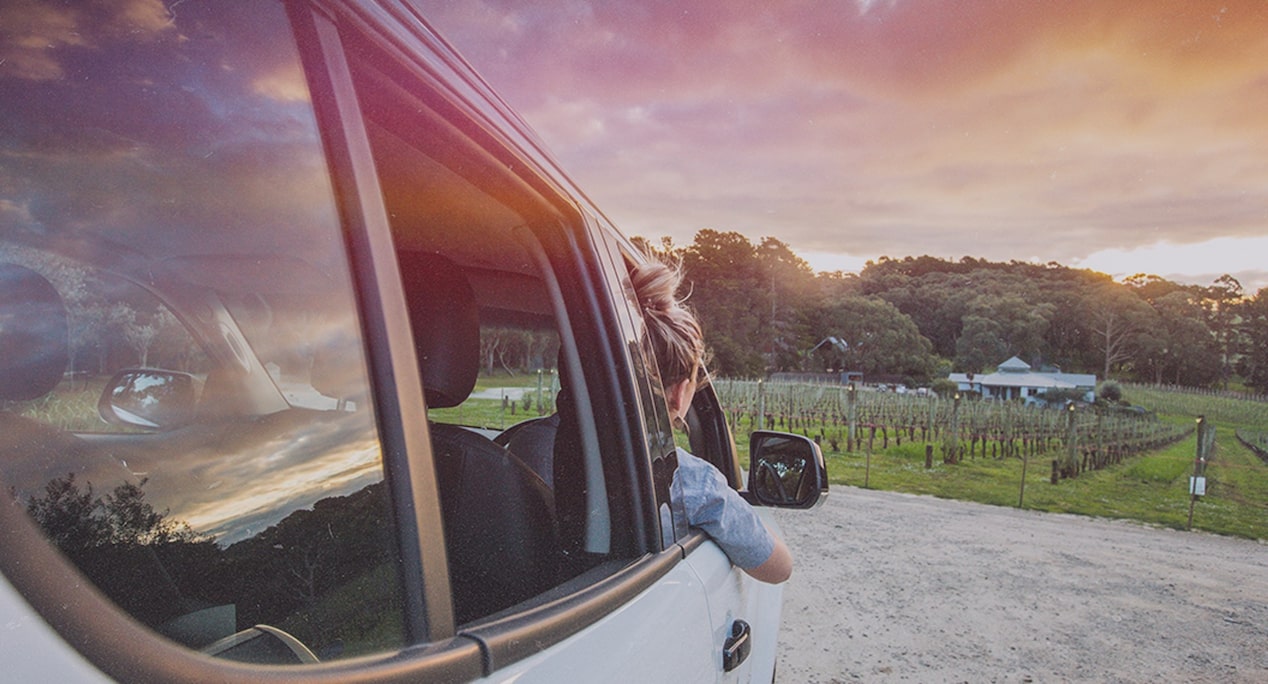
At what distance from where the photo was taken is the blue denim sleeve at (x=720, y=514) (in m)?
1.61

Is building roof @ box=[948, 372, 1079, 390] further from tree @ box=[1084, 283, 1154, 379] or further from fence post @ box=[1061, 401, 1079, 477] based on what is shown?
fence post @ box=[1061, 401, 1079, 477]

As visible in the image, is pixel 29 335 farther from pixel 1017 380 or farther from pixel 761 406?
pixel 1017 380

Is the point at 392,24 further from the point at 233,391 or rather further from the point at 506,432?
the point at 506,432

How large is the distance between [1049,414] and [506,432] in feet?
102

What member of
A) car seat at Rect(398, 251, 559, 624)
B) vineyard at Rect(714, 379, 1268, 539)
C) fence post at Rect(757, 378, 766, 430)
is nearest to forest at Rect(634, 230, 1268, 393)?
vineyard at Rect(714, 379, 1268, 539)

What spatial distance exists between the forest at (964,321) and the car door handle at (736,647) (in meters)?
39.8

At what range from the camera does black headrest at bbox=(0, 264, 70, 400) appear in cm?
43

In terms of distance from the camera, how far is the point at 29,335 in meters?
0.45

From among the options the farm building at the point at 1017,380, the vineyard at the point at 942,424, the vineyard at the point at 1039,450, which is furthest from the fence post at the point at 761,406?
the farm building at the point at 1017,380

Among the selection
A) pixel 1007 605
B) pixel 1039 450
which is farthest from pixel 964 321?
pixel 1007 605

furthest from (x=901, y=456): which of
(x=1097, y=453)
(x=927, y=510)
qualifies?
(x=927, y=510)

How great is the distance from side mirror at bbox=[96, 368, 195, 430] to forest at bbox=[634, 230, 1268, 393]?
4088 cm

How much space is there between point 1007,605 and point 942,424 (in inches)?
829

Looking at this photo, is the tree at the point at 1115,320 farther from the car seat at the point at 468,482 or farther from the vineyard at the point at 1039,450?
the car seat at the point at 468,482
